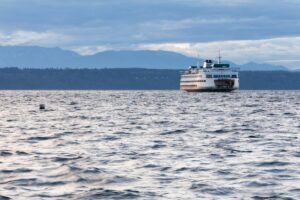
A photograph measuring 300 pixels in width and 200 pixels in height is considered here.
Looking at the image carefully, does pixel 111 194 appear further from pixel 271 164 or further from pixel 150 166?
pixel 271 164

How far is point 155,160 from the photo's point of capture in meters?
31.1

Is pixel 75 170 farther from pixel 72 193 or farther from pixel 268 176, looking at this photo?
pixel 268 176

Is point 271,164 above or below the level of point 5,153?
below

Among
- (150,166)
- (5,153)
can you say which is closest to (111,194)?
(150,166)

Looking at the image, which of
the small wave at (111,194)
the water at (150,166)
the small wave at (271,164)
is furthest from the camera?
the small wave at (271,164)

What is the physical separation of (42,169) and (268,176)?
9.72 metres

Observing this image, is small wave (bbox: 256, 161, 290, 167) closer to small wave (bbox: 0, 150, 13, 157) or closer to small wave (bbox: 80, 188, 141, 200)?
small wave (bbox: 80, 188, 141, 200)

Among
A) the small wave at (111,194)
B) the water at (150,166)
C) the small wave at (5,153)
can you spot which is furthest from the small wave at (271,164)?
the small wave at (5,153)

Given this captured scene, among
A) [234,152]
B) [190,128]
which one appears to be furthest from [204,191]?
[190,128]

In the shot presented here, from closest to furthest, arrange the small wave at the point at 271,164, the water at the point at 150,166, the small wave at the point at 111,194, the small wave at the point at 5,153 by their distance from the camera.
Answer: the small wave at the point at 111,194 → the water at the point at 150,166 → the small wave at the point at 271,164 → the small wave at the point at 5,153

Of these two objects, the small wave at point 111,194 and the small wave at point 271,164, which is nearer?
the small wave at point 111,194

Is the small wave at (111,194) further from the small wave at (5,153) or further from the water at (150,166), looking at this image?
the small wave at (5,153)

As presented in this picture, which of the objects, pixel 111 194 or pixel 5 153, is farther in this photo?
pixel 5 153

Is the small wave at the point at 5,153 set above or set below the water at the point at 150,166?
above
